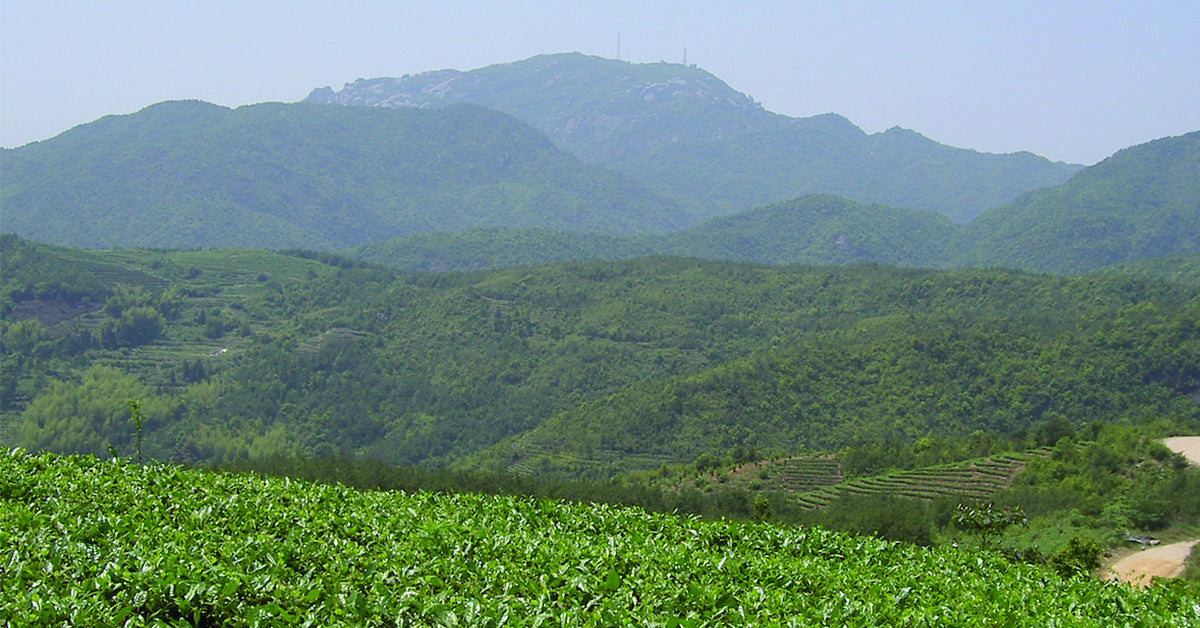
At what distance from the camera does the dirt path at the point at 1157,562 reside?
34.6 m

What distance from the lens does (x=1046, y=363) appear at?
312 ft

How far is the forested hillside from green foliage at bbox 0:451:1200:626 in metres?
72.9

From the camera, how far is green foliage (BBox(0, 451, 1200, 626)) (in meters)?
7.66

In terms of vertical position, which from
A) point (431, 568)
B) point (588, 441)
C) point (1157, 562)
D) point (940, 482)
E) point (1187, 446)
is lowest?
point (588, 441)

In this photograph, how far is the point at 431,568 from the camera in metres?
9.20

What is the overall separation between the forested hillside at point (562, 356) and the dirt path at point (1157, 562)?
40.2m

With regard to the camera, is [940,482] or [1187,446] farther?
[940,482]

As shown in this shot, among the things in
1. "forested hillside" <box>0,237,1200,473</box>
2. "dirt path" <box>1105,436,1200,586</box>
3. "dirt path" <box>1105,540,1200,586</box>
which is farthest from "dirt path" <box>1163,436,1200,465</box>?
"dirt path" <box>1105,540,1200,586</box>

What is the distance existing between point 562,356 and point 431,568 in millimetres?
131043

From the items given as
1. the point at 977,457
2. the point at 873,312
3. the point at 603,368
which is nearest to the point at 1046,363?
the point at 977,457

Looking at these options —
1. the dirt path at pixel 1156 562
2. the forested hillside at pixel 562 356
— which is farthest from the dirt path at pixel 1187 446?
the dirt path at pixel 1156 562

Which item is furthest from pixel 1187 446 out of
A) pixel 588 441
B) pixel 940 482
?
pixel 588 441

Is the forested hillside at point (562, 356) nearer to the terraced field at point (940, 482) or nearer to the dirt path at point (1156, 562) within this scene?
the terraced field at point (940, 482)

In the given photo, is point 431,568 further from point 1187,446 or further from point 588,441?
point 588,441
